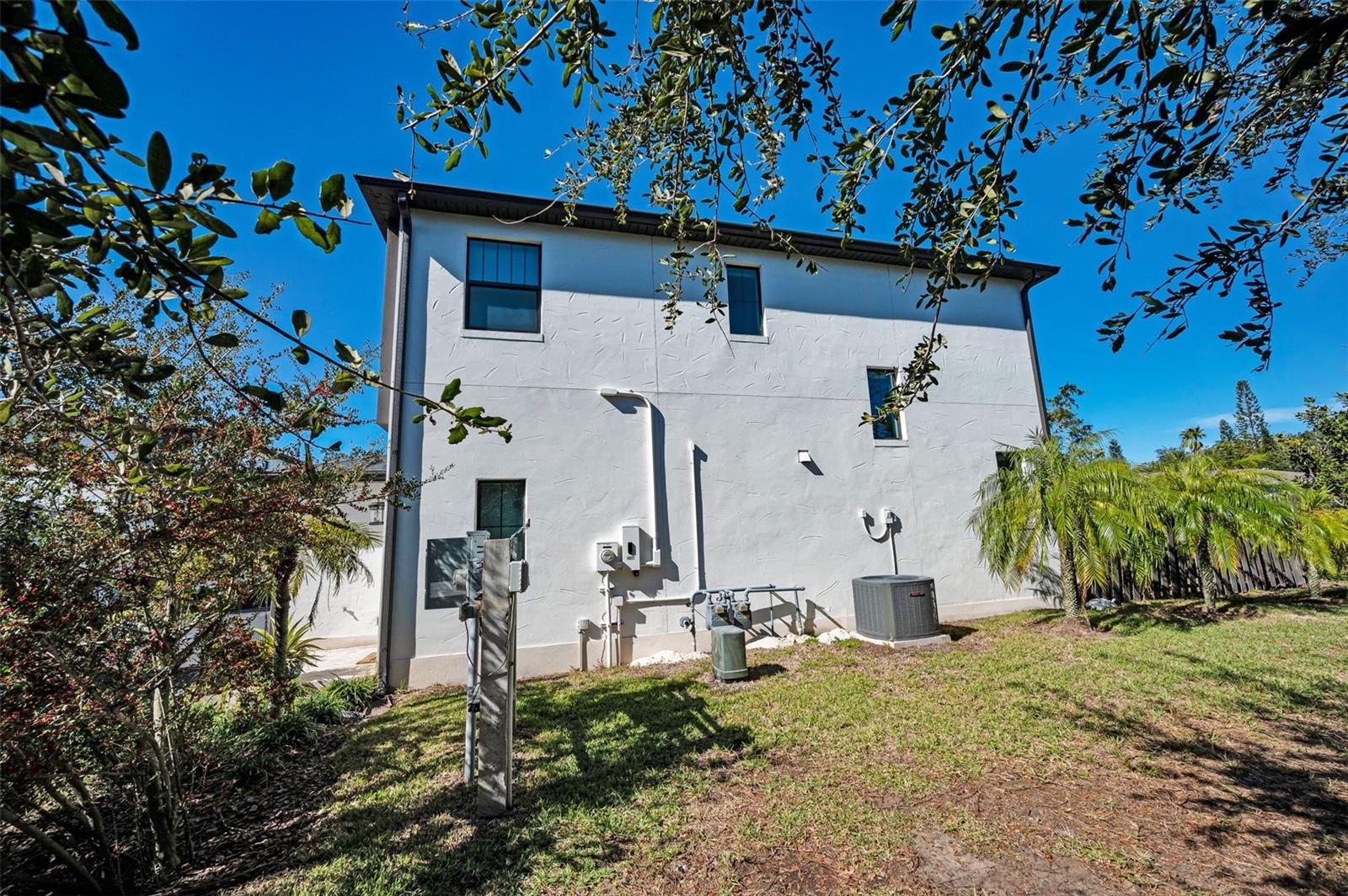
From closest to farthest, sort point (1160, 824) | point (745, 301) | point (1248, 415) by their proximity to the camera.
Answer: point (1160, 824), point (745, 301), point (1248, 415)

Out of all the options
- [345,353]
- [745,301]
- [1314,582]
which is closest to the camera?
[345,353]

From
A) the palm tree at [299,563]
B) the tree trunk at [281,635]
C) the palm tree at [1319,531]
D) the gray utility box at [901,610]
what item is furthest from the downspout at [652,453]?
the palm tree at [1319,531]

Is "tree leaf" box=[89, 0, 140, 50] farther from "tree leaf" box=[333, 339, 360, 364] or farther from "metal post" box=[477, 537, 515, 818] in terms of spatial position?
"metal post" box=[477, 537, 515, 818]

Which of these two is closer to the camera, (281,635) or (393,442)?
(281,635)

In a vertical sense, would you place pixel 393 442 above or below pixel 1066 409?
below

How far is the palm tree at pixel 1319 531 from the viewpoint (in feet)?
27.8

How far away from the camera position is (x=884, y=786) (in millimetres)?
3830

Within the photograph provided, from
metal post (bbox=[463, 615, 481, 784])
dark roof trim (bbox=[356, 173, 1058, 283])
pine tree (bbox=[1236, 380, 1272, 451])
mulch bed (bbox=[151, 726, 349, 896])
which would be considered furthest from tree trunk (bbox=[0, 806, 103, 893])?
pine tree (bbox=[1236, 380, 1272, 451])

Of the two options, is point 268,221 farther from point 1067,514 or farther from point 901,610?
point 1067,514

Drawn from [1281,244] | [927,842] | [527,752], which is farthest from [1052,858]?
[527,752]

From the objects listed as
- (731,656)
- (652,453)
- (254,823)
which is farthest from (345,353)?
(652,453)

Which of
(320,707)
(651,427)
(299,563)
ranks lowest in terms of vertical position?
(320,707)

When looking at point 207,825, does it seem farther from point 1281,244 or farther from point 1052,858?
point 1281,244

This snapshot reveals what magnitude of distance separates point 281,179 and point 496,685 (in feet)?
11.5
